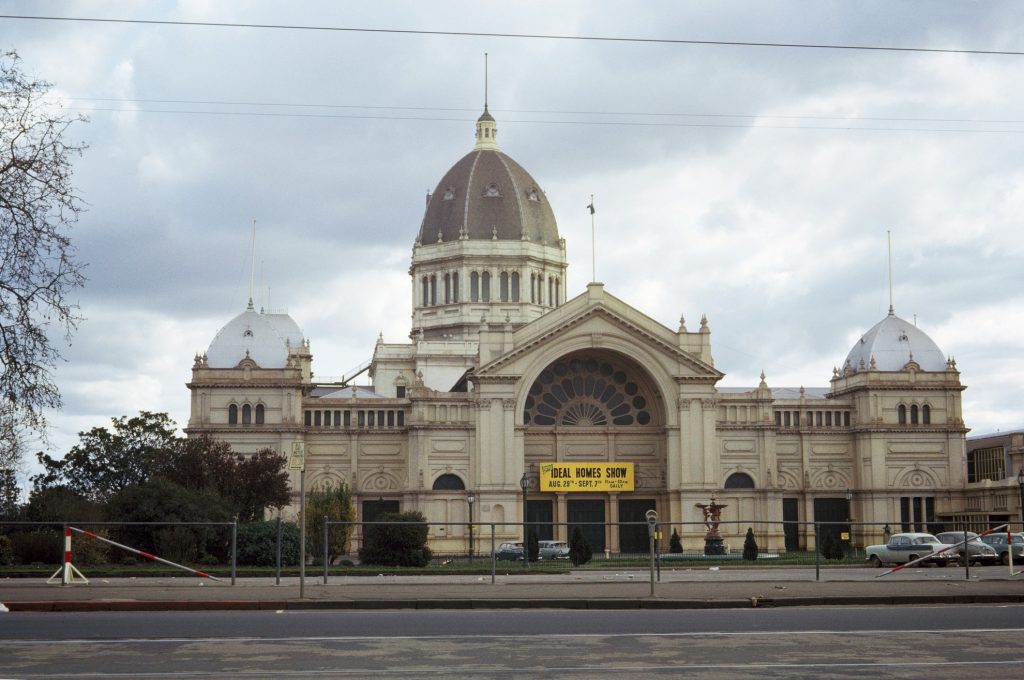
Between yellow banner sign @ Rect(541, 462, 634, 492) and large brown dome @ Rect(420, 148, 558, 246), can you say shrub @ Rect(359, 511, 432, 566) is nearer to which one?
yellow banner sign @ Rect(541, 462, 634, 492)

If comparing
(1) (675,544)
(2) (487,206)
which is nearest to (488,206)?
(2) (487,206)

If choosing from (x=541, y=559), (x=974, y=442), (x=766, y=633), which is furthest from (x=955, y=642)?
(x=974, y=442)

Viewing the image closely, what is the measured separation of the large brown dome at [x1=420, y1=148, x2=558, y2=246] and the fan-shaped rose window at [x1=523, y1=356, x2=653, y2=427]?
65.9 feet

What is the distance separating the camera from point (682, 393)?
92.3 metres

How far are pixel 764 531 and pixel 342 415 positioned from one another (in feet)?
96.7

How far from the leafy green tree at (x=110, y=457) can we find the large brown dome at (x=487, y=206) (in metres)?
31.5

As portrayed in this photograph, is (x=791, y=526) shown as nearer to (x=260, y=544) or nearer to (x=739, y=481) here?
(x=739, y=481)

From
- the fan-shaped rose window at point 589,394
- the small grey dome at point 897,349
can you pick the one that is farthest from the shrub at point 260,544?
the small grey dome at point 897,349

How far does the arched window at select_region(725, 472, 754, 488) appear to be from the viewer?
9344 cm

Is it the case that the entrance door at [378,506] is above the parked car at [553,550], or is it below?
above

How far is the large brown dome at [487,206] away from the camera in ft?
367

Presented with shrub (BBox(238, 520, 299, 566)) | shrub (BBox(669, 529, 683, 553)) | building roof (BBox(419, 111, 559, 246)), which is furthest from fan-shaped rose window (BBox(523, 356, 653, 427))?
shrub (BBox(238, 520, 299, 566))

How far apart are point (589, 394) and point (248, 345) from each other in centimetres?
2374

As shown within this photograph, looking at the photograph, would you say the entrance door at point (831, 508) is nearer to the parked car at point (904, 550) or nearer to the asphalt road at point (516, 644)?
the parked car at point (904, 550)
